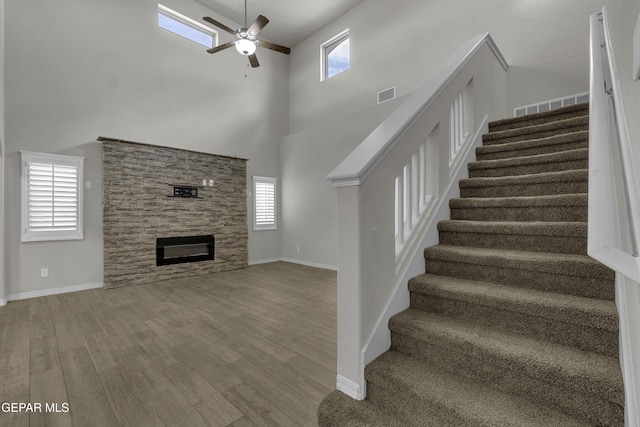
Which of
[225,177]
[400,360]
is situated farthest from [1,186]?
[400,360]

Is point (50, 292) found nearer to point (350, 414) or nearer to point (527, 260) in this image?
point (350, 414)

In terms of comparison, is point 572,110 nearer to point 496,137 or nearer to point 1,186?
point 496,137

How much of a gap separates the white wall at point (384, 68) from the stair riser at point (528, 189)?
277cm

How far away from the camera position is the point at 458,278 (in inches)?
74.8

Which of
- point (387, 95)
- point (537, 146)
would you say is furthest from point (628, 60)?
point (387, 95)

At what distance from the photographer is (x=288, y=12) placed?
257 inches

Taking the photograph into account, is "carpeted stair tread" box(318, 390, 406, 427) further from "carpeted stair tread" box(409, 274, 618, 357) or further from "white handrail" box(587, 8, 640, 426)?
"white handrail" box(587, 8, 640, 426)

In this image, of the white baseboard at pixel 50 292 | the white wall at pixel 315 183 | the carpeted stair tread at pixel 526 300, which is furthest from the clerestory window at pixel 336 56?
the white baseboard at pixel 50 292

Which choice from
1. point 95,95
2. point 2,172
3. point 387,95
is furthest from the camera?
point 387,95

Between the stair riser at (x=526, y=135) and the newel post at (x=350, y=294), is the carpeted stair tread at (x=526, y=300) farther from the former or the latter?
the stair riser at (x=526, y=135)

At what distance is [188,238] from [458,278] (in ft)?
16.7

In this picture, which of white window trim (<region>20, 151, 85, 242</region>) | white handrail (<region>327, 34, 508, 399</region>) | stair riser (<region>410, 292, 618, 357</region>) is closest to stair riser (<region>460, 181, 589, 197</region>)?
white handrail (<region>327, 34, 508, 399</region>)

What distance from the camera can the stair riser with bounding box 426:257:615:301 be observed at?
4.70 ft

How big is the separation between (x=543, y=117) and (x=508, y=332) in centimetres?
288
